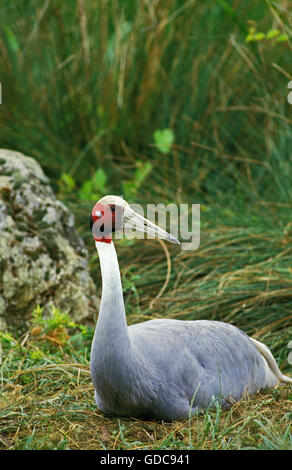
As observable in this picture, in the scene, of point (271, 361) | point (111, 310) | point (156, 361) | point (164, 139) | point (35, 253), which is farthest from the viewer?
point (164, 139)

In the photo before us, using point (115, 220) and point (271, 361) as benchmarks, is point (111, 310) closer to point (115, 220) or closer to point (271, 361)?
point (115, 220)

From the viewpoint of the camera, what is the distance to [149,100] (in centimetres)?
568

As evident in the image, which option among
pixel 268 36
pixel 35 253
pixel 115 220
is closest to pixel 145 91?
pixel 268 36

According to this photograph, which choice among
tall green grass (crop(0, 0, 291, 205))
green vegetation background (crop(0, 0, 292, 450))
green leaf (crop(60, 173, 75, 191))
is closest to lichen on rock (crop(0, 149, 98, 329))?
green vegetation background (crop(0, 0, 292, 450))

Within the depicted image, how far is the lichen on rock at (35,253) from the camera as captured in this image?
3.89 m

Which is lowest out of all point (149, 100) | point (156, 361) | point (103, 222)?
point (156, 361)

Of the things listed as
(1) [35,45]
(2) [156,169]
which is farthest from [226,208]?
(1) [35,45]

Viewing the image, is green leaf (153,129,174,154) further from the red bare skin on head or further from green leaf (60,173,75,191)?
the red bare skin on head

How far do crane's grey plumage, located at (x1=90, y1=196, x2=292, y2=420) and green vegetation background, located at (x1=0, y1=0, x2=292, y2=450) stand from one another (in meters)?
1.95

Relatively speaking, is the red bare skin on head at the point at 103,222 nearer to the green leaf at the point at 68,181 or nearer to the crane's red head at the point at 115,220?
the crane's red head at the point at 115,220

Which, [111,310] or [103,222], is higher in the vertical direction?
[103,222]

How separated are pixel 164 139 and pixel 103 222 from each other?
2.74 m

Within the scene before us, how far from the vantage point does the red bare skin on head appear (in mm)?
2702
